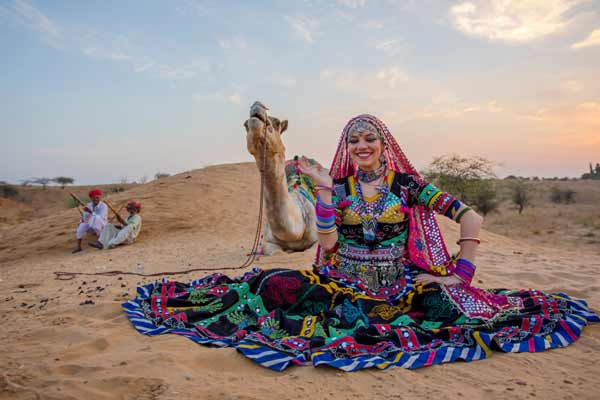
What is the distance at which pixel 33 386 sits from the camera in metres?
2.06

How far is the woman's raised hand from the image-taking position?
324 cm

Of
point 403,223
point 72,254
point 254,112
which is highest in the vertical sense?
point 254,112

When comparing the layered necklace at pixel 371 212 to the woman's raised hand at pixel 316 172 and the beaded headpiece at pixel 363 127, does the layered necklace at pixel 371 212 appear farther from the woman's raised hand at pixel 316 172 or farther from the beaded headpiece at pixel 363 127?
the beaded headpiece at pixel 363 127

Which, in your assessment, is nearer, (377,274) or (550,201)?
(377,274)

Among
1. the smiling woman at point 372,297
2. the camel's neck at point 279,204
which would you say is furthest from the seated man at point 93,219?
the smiling woman at point 372,297

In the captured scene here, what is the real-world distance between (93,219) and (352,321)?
7.62 metres

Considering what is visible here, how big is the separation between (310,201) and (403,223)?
3905 millimetres

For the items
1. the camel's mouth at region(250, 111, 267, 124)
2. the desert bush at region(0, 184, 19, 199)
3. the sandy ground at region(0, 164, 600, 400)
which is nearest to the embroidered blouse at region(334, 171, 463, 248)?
the sandy ground at region(0, 164, 600, 400)

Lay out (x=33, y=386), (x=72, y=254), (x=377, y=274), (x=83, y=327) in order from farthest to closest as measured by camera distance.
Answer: (x=72, y=254)
(x=377, y=274)
(x=83, y=327)
(x=33, y=386)

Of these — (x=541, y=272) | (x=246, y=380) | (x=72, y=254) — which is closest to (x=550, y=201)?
(x=541, y=272)

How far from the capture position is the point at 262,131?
5.09 meters

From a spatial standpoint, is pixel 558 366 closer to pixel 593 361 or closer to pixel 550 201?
pixel 593 361

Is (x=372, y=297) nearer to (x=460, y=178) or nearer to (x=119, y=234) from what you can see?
(x=119, y=234)

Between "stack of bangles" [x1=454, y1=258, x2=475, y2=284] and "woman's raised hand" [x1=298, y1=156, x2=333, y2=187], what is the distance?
1140mm
